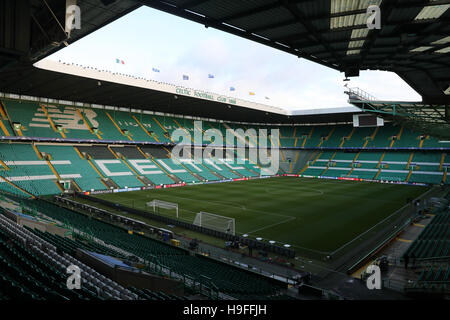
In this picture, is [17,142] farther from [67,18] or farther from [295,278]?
[295,278]

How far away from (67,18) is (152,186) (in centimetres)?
3184

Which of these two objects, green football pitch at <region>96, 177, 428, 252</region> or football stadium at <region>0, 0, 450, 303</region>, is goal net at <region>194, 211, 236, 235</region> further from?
green football pitch at <region>96, 177, 428, 252</region>

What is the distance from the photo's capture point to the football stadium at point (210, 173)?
8125 mm

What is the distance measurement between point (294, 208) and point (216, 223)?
986 cm

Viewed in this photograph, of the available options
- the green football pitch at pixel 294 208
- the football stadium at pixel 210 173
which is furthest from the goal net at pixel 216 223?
the green football pitch at pixel 294 208

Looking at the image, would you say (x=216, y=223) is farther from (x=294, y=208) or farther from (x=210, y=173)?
(x=210, y=173)

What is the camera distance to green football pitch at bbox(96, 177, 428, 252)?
66.0ft

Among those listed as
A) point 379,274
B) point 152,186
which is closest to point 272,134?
point 152,186

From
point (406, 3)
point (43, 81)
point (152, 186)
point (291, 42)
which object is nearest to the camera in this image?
point (406, 3)

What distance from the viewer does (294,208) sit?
2844 centimetres

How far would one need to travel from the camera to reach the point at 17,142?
37625 millimetres

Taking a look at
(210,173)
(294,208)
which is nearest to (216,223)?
(294,208)

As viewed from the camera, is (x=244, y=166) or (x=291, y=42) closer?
(x=291, y=42)

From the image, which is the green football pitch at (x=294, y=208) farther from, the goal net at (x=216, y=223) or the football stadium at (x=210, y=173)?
the goal net at (x=216, y=223)
